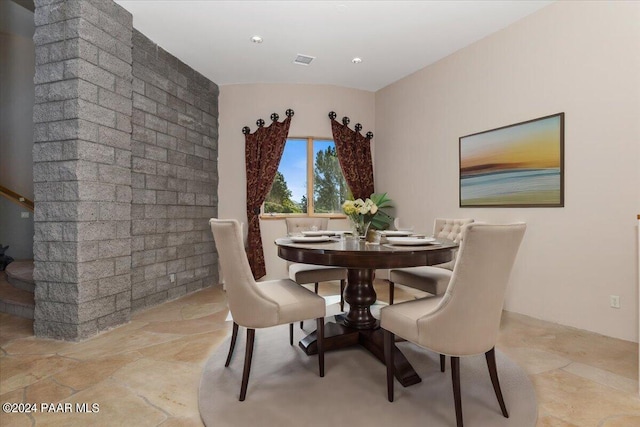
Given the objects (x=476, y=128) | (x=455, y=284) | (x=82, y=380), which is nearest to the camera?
(x=455, y=284)

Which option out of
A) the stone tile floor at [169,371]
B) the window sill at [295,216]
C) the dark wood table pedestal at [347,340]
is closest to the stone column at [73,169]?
the stone tile floor at [169,371]

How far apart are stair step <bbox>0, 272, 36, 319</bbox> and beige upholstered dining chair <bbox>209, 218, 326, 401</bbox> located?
7.89 feet

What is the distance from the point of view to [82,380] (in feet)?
6.49

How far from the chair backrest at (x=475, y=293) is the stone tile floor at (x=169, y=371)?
56 cm

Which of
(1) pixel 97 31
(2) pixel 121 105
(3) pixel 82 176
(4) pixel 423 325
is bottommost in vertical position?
(4) pixel 423 325

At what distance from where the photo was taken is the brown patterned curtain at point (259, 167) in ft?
15.6

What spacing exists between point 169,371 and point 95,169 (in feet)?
5.68

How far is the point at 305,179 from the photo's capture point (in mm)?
5113

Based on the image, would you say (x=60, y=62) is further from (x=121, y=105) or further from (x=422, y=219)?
(x=422, y=219)

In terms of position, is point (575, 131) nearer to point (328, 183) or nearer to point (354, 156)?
point (354, 156)

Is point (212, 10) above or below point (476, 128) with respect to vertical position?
above

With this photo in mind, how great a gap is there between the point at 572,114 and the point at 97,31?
13.4 feet

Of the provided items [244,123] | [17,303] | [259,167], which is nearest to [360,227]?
[259,167]

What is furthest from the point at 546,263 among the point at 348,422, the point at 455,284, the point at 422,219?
the point at 348,422
